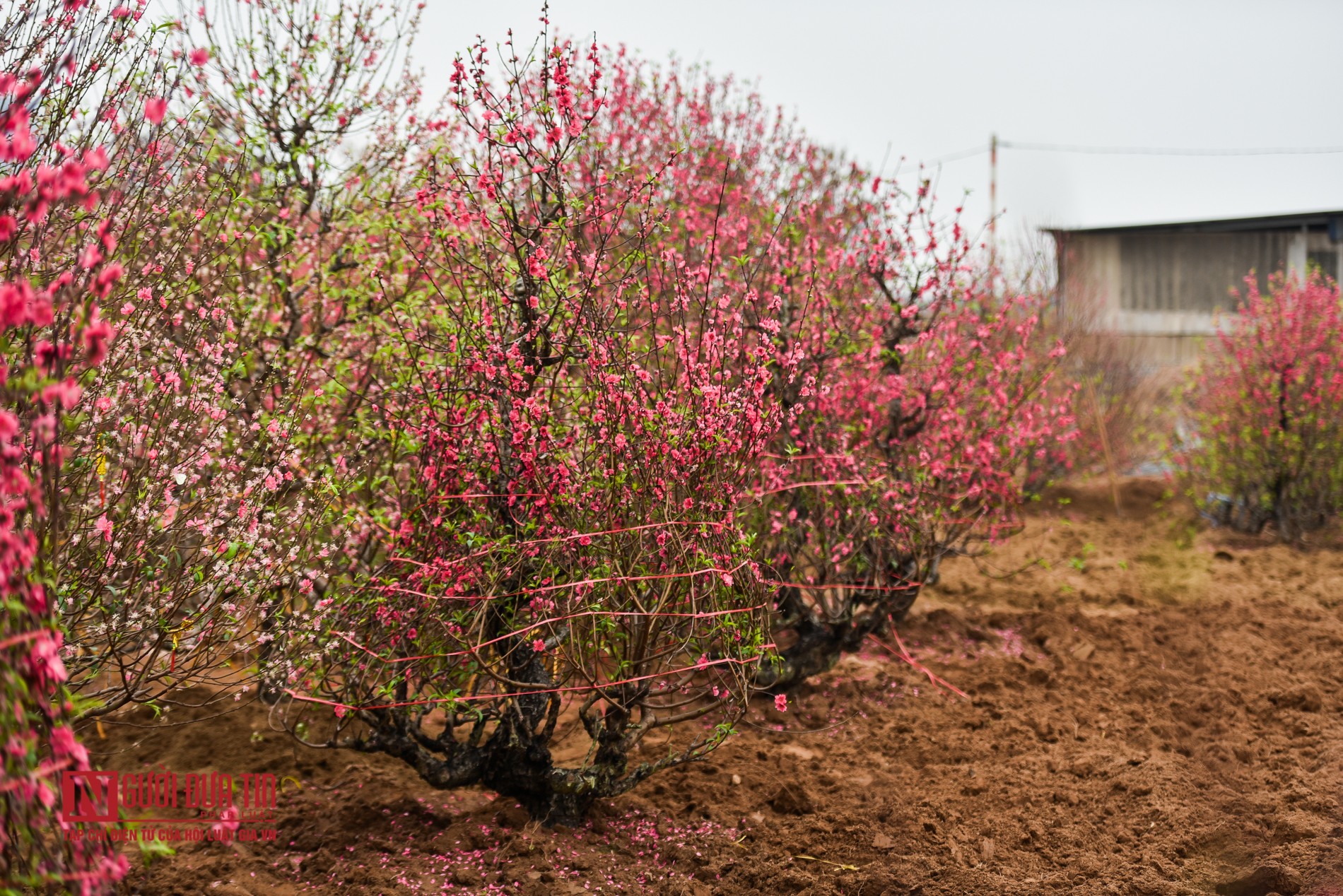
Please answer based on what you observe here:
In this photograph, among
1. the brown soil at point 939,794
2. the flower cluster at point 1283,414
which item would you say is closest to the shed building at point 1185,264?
the flower cluster at point 1283,414

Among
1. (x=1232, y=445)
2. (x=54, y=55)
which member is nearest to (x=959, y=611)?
Answer: (x=1232, y=445)

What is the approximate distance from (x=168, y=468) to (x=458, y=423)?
44.5 inches

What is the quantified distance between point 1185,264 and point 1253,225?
1418 mm

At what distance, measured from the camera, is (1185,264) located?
20.4 m

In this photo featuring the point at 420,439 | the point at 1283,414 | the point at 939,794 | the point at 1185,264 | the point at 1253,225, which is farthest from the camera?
the point at 1185,264

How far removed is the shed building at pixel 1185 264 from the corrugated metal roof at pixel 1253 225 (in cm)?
2

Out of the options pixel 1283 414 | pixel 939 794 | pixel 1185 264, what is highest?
pixel 1185 264

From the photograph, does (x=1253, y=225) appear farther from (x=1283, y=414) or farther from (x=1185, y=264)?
(x=1283, y=414)

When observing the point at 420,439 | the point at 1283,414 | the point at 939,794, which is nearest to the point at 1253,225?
the point at 1283,414

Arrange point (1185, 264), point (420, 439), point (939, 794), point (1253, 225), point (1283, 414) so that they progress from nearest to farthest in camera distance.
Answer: point (420, 439)
point (939, 794)
point (1283, 414)
point (1253, 225)
point (1185, 264)

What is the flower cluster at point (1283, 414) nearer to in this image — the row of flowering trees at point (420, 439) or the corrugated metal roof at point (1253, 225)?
the row of flowering trees at point (420, 439)

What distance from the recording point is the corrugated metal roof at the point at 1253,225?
18984mm

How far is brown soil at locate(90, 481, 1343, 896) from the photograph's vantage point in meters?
4.14

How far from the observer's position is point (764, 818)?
4777mm
